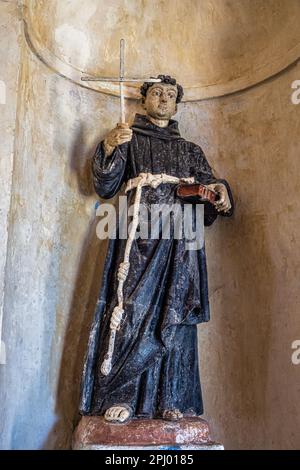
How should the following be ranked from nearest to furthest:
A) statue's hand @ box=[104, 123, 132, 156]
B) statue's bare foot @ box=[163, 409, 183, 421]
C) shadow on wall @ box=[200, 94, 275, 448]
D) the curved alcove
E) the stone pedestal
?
the stone pedestal, statue's bare foot @ box=[163, 409, 183, 421], statue's hand @ box=[104, 123, 132, 156], shadow on wall @ box=[200, 94, 275, 448], the curved alcove

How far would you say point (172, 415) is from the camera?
2740 millimetres

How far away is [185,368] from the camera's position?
115 inches

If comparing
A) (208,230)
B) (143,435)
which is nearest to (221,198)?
(208,230)

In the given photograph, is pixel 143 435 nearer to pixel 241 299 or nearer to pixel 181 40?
pixel 241 299

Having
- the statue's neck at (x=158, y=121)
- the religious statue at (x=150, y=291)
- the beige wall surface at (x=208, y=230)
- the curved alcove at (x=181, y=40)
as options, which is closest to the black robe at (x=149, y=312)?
the religious statue at (x=150, y=291)

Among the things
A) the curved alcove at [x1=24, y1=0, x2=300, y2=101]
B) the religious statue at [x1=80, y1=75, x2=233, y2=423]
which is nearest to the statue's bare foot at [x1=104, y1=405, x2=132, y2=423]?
the religious statue at [x1=80, y1=75, x2=233, y2=423]

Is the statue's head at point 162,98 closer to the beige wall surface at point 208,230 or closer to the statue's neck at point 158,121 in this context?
the statue's neck at point 158,121

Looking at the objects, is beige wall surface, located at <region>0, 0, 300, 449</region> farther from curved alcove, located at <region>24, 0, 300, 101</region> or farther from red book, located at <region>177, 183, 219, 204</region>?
red book, located at <region>177, 183, 219, 204</region>

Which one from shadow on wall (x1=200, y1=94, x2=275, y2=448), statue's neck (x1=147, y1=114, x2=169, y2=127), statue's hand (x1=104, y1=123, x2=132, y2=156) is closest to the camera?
statue's hand (x1=104, y1=123, x2=132, y2=156)

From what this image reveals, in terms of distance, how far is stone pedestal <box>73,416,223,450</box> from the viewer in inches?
102

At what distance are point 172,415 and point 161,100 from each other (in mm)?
1467

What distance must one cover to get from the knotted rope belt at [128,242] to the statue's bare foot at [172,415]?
0.97 feet

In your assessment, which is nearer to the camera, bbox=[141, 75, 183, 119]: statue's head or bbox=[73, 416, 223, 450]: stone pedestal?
bbox=[73, 416, 223, 450]: stone pedestal

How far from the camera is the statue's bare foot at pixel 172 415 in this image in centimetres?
273
